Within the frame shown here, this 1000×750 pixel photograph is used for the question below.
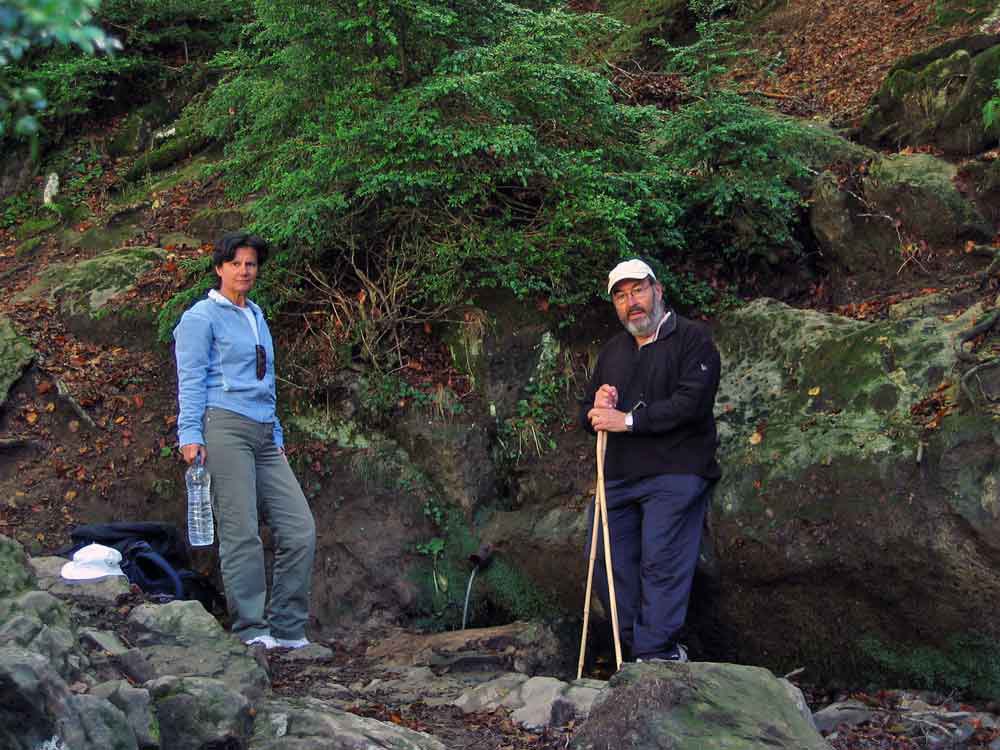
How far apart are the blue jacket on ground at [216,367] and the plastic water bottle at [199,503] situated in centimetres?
19

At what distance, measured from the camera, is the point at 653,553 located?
565cm

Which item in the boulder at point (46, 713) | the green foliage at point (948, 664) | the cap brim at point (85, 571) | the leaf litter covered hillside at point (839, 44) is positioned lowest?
the green foliage at point (948, 664)

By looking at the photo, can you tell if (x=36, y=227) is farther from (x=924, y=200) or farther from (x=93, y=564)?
(x=924, y=200)

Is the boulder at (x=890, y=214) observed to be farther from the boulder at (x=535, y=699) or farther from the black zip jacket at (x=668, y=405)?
the boulder at (x=535, y=699)

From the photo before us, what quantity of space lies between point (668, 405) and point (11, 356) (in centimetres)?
595

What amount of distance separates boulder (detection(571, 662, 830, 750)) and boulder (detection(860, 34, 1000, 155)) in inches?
229

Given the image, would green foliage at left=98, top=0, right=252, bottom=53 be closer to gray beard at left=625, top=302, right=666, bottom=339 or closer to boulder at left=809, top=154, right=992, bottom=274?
boulder at left=809, top=154, right=992, bottom=274

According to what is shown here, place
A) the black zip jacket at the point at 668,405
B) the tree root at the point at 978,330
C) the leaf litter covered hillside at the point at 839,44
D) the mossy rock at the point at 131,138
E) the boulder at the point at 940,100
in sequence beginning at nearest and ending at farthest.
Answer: the black zip jacket at the point at 668,405
the tree root at the point at 978,330
the boulder at the point at 940,100
the leaf litter covered hillside at the point at 839,44
the mossy rock at the point at 131,138

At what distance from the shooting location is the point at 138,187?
39.5 ft

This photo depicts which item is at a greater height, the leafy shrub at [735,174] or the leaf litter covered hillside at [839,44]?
the leaf litter covered hillside at [839,44]

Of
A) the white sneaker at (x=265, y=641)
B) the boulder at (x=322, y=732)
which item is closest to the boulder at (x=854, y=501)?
the boulder at (x=322, y=732)

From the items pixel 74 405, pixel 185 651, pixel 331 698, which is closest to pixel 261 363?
pixel 185 651

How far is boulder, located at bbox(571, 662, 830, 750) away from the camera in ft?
13.4

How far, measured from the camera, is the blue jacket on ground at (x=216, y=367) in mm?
5844
